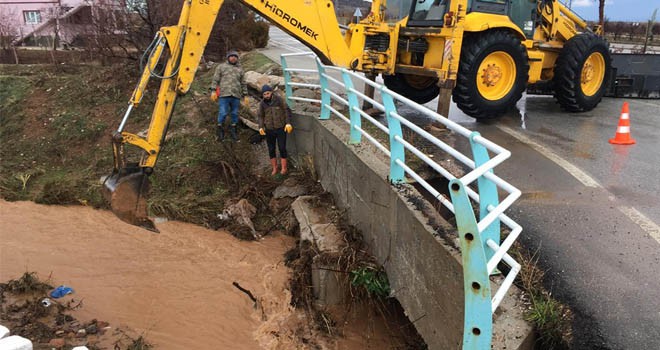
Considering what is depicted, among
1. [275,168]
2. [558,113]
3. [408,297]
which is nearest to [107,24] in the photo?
[275,168]

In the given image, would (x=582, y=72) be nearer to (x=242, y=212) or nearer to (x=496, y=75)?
(x=496, y=75)

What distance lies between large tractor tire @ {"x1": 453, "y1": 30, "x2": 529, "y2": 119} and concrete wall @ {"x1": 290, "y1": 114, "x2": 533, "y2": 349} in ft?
7.05

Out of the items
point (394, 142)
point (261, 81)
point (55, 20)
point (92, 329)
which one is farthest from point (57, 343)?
point (55, 20)

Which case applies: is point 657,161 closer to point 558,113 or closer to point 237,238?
point 558,113

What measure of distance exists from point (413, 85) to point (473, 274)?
25.4 feet

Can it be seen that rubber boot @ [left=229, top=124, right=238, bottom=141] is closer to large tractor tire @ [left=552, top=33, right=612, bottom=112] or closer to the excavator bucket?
the excavator bucket

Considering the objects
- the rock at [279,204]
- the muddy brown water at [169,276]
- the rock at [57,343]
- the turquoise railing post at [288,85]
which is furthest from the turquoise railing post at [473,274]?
the turquoise railing post at [288,85]

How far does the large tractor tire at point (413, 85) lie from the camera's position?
10.1 metres

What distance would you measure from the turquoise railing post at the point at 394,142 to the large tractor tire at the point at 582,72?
18.9 ft

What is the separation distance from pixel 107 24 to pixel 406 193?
1234 centimetres

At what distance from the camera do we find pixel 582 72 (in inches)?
382

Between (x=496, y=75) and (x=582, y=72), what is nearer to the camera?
(x=496, y=75)

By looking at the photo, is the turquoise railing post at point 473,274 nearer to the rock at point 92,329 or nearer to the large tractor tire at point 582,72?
the rock at point 92,329

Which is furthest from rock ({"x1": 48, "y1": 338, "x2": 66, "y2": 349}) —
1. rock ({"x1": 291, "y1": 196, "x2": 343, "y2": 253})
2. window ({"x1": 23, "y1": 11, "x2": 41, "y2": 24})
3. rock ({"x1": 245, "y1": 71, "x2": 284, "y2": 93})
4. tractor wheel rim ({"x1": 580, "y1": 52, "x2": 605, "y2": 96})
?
window ({"x1": 23, "y1": 11, "x2": 41, "y2": 24})
